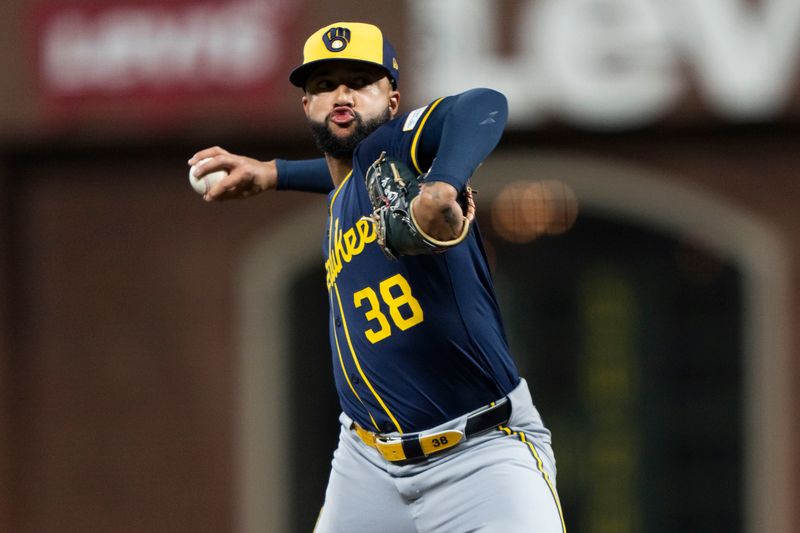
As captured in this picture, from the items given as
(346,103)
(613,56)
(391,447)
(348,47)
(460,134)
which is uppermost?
(613,56)

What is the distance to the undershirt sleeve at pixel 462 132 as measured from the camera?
3.53 m

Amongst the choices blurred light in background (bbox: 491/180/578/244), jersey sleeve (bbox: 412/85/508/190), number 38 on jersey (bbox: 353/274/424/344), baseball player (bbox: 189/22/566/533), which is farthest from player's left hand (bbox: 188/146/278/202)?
blurred light in background (bbox: 491/180/578/244)

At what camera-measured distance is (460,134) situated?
3.62 m

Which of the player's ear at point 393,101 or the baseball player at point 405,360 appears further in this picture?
the player's ear at point 393,101

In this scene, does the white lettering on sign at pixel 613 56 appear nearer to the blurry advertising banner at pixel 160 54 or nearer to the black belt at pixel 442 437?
the blurry advertising banner at pixel 160 54

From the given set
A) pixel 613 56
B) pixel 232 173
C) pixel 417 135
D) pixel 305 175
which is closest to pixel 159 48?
pixel 613 56

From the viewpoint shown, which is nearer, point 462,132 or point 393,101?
point 462,132

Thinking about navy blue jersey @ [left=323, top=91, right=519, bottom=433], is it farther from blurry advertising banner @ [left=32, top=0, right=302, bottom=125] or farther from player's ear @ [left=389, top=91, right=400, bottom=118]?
blurry advertising banner @ [left=32, top=0, right=302, bottom=125]

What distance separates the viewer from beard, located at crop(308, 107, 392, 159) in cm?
428

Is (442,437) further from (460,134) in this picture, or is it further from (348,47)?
(348,47)

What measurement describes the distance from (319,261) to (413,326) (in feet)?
19.3

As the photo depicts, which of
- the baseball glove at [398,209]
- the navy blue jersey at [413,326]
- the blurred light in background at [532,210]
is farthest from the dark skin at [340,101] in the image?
the blurred light in background at [532,210]

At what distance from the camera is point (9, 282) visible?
10.3 metres

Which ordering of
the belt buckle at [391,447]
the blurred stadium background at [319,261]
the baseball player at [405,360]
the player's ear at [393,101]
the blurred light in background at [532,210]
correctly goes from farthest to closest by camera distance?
the blurred light in background at [532,210] < the blurred stadium background at [319,261] < the player's ear at [393,101] < the belt buckle at [391,447] < the baseball player at [405,360]
